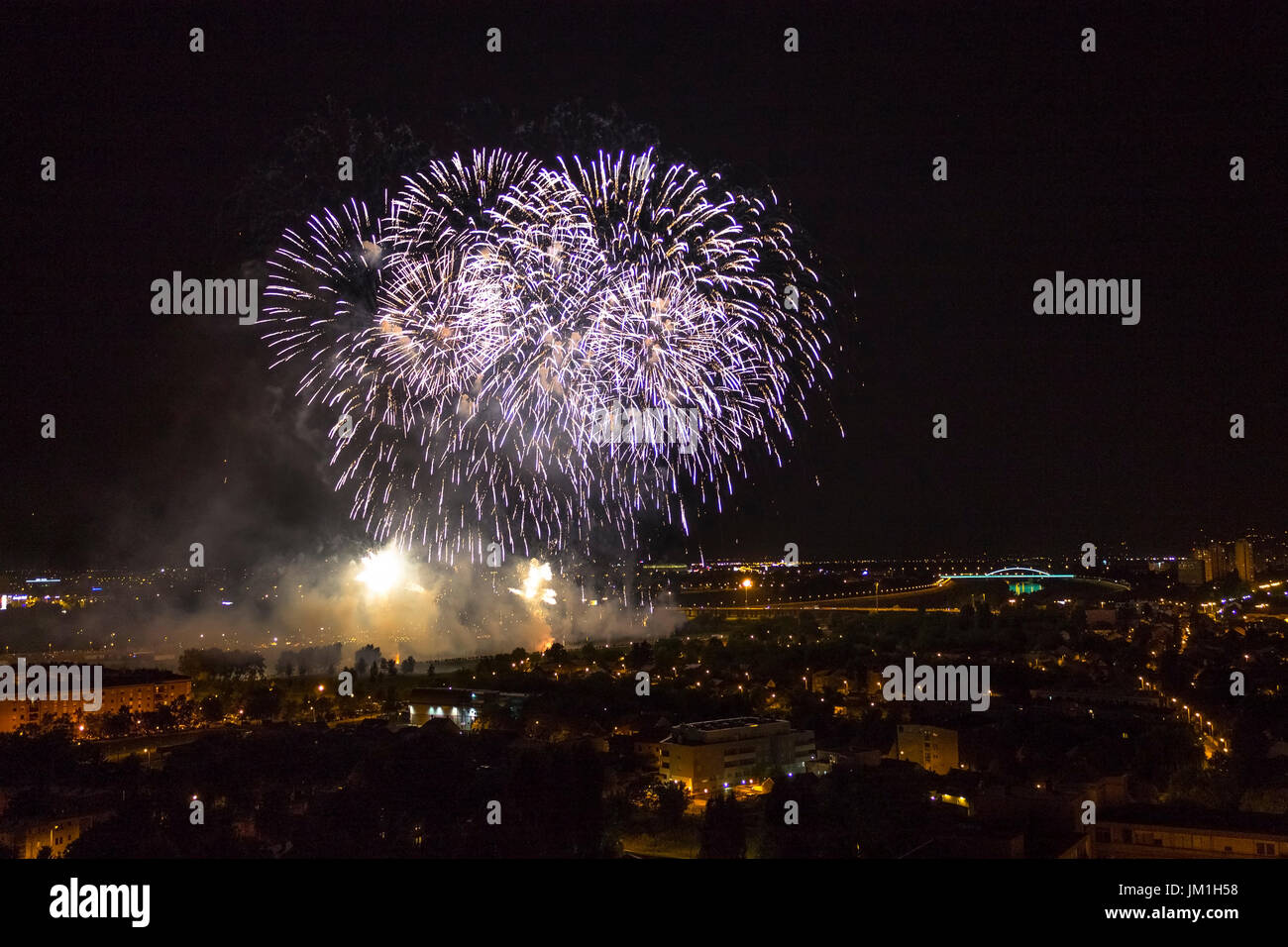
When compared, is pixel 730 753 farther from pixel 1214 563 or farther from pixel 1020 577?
pixel 1020 577

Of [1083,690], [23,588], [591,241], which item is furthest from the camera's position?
[23,588]

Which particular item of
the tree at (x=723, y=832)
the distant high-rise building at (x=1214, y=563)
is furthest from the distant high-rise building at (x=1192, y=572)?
the tree at (x=723, y=832)

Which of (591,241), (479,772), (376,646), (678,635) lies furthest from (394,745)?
(678,635)

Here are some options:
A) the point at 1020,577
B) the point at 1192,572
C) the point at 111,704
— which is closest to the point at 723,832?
the point at 111,704

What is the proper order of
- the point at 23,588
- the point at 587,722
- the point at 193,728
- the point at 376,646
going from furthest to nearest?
the point at 23,588
the point at 376,646
the point at 193,728
the point at 587,722

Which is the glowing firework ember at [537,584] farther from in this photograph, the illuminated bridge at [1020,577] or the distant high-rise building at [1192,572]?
the distant high-rise building at [1192,572]
